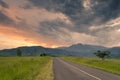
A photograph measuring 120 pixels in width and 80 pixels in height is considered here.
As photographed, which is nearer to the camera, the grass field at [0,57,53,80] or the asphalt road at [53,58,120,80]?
the grass field at [0,57,53,80]

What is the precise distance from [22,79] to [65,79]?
4125 mm

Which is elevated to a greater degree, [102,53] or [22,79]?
[102,53]

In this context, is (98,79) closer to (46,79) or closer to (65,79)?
(65,79)

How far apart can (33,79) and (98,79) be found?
626 cm

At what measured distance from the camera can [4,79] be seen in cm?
1706

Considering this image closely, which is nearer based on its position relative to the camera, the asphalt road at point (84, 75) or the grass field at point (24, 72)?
the grass field at point (24, 72)

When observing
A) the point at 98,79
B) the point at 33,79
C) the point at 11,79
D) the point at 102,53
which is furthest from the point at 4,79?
the point at 102,53

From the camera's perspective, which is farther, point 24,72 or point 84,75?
point 24,72

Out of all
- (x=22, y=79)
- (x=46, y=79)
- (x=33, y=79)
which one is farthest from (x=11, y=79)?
(x=46, y=79)

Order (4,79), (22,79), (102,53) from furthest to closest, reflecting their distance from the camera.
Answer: (102,53) → (22,79) → (4,79)

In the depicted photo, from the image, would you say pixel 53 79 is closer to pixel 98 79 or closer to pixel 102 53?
pixel 98 79

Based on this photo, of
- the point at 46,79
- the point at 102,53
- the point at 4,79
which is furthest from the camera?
the point at 102,53

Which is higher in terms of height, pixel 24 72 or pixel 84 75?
pixel 24 72

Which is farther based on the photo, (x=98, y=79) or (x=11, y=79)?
(x=98, y=79)
